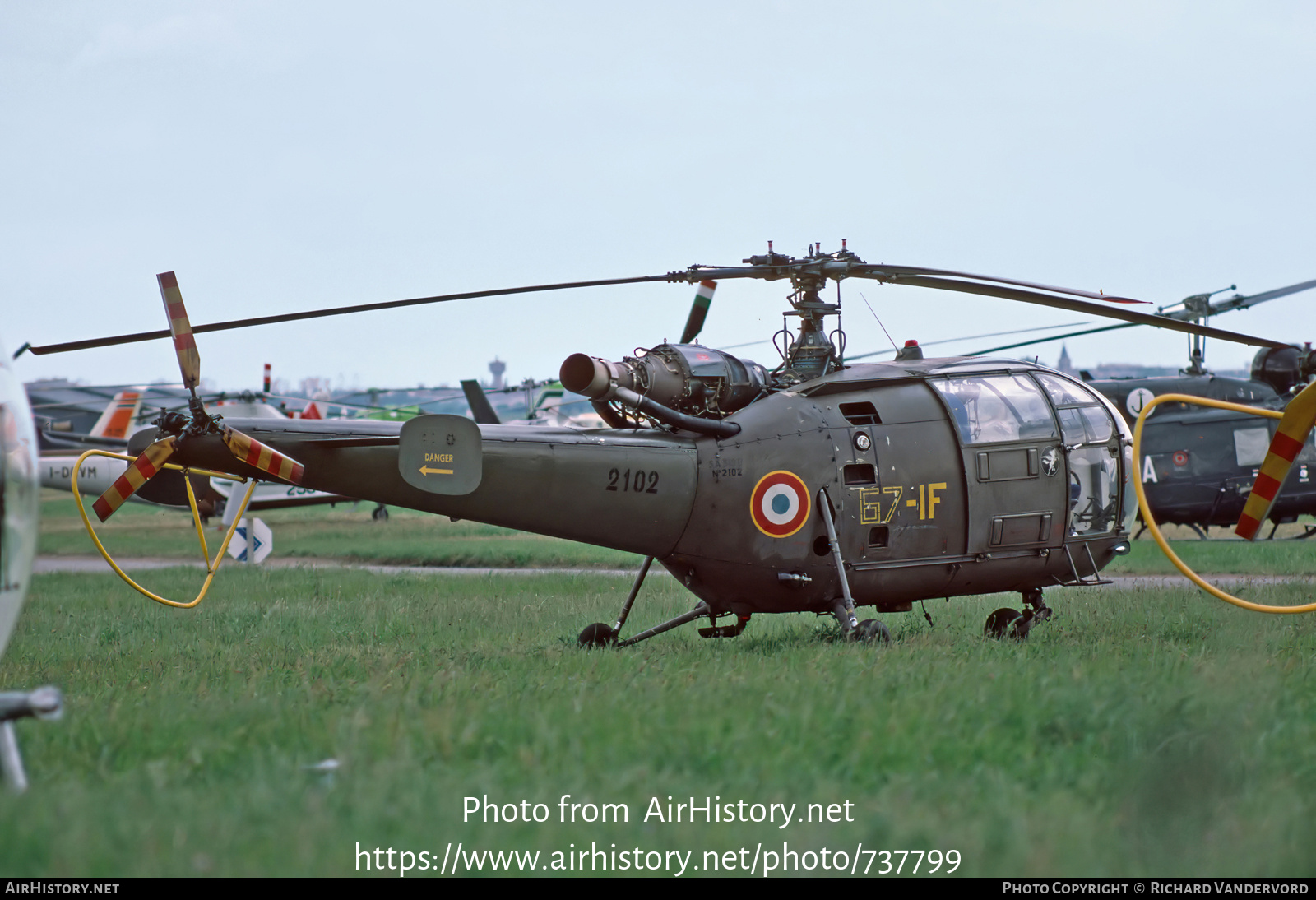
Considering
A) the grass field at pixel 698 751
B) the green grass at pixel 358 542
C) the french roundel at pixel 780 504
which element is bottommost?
the green grass at pixel 358 542

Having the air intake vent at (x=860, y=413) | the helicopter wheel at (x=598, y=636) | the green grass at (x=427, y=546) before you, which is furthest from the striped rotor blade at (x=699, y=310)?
the green grass at (x=427, y=546)

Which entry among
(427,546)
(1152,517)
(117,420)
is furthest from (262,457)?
(117,420)

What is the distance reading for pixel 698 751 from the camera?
5184 millimetres

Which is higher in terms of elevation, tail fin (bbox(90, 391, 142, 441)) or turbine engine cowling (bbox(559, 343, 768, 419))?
turbine engine cowling (bbox(559, 343, 768, 419))

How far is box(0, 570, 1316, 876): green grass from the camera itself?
4000 mm

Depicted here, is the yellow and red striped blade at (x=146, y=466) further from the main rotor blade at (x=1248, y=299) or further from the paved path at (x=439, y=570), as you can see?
the main rotor blade at (x=1248, y=299)

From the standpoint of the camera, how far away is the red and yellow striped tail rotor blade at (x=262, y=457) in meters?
8.22

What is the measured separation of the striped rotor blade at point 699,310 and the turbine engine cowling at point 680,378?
1.54ft

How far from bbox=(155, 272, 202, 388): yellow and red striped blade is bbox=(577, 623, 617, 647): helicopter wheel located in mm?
3945

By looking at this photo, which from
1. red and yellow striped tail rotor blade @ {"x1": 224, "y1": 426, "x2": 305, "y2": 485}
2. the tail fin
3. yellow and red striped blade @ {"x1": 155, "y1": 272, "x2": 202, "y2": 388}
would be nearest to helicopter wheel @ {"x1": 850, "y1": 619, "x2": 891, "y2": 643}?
red and yellow striped tail rotor blade @ {"x1": 224, "y1": 426, "x2": 305, "y2": 485}

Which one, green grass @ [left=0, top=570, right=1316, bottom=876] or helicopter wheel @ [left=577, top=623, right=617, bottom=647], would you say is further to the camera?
helicopter wheel @ [left=577, top=623, right=617, bottom=647]

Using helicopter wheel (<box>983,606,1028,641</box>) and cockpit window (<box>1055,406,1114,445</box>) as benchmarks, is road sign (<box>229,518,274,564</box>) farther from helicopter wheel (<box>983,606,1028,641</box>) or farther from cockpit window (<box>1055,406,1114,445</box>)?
cockpit window (<box>1055,406,1114,445</box>)

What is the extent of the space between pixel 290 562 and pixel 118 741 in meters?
20.7

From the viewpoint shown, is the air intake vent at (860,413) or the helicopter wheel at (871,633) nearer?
the helicopter wheel at (871,633)
